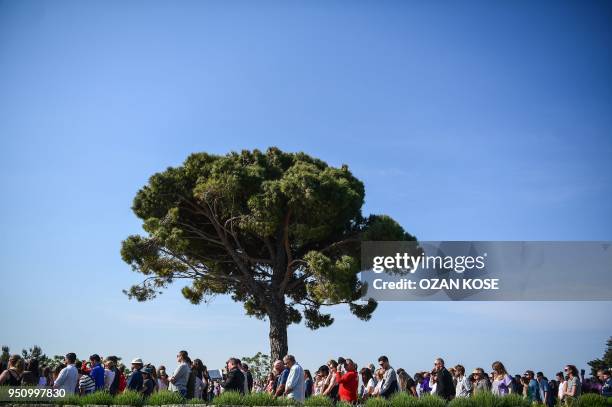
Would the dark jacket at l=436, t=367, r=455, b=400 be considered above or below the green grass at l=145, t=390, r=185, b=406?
above

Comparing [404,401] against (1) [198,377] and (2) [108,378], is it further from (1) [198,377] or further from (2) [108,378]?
(2) [108,378]

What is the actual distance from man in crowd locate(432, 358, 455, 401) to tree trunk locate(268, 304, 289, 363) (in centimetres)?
1292

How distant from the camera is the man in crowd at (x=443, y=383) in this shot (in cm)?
1268

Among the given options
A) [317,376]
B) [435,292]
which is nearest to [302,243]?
[435,292]

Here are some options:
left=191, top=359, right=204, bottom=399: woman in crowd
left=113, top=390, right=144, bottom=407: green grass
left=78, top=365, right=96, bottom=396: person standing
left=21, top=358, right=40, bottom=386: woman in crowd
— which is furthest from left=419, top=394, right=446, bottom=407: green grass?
left=21, top=358, right=40, bottom=386: woman in crowd

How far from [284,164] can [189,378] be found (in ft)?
57.0

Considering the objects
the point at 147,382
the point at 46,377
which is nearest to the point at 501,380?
the point at 147,382

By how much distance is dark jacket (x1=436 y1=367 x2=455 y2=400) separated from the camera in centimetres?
1267

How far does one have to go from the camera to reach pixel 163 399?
1191cm

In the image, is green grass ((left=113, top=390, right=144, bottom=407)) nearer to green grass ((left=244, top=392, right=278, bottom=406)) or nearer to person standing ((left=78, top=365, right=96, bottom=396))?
person standing ((left=78, top=365, right=96, bottom=396))

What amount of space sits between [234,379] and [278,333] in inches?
523


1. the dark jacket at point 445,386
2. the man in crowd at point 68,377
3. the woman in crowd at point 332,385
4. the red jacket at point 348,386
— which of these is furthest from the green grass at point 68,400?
the dark jacket at point 445,386

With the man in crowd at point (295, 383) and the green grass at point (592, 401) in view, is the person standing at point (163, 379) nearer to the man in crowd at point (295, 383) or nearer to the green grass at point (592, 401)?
the man in crowd at point (295, 383)

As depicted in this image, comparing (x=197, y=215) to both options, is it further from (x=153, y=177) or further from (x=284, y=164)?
(x=284, y=164)
